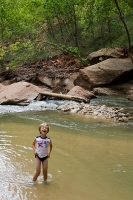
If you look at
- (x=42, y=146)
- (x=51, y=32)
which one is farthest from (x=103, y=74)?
(x=51, y=32)

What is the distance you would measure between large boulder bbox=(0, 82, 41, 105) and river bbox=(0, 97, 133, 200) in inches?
113

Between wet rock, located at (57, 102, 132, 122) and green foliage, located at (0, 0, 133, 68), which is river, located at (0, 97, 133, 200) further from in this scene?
green foliage, located at (0, 0, 133, 68)

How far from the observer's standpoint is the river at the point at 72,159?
4184 millimetres

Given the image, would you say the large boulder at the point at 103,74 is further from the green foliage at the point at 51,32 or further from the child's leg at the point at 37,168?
the child's leg at the point at 37,168

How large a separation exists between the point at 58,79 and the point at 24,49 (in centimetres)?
534

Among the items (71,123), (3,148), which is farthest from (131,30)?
(3,148)

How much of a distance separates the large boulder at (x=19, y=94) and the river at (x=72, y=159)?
287 centimetres

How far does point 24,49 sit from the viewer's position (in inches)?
850

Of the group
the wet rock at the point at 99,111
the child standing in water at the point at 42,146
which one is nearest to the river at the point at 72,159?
the child standing in water at the point at 42,146

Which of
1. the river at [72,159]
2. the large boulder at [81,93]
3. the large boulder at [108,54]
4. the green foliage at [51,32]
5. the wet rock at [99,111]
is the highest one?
the green foliage at [51,32]

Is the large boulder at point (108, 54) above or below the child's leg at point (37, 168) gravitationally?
above

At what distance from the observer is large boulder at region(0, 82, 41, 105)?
13.0 metres

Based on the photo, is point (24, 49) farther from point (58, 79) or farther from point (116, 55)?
point (116, 55)

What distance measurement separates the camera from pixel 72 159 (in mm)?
5723
